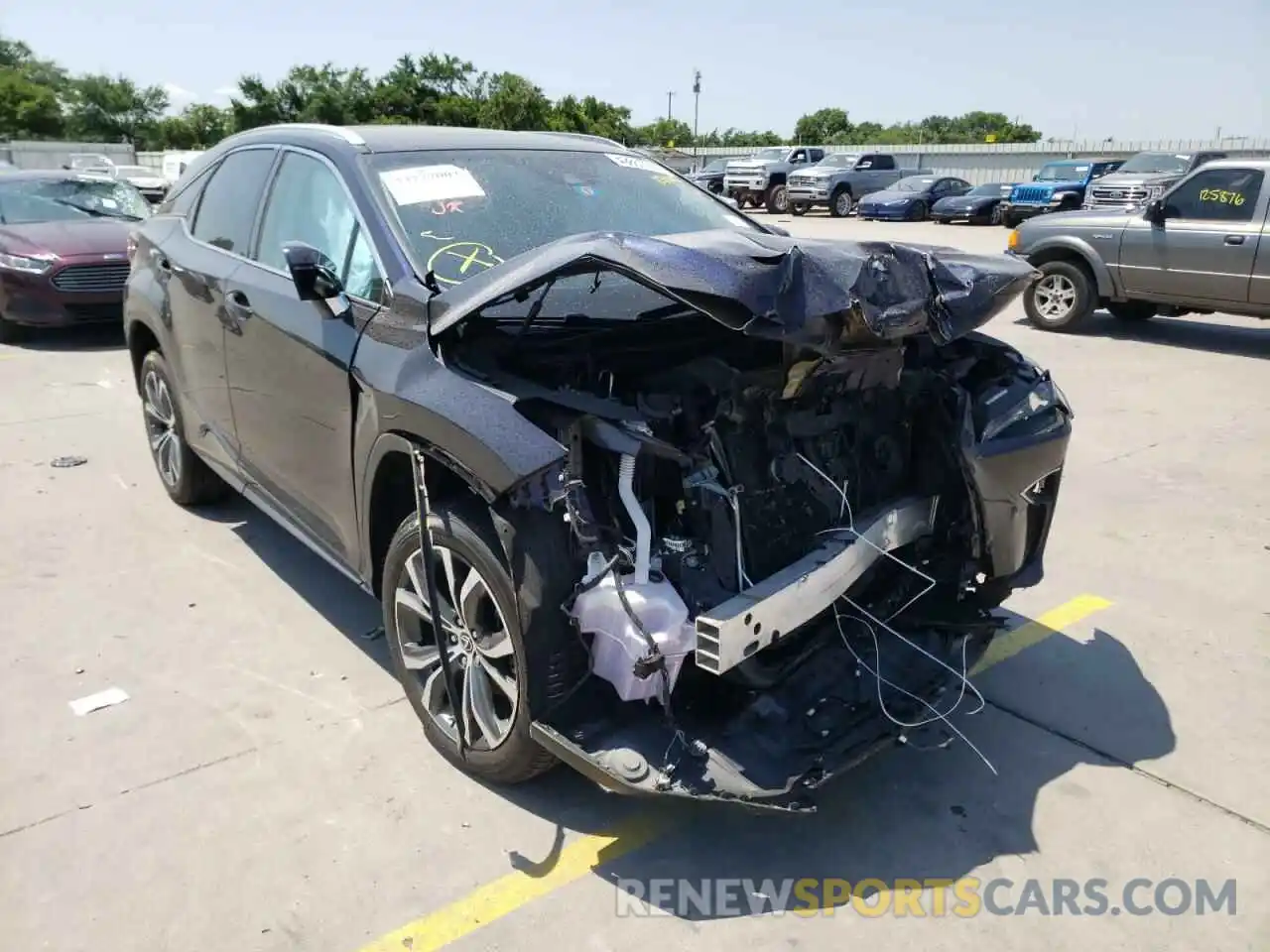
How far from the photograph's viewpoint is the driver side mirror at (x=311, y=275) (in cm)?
318

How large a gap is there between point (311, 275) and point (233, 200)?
1.53 m

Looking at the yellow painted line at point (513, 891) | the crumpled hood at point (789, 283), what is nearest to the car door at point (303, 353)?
the crumpled hood at point (789, 283)

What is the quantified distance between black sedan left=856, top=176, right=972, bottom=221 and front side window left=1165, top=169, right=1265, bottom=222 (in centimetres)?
1881

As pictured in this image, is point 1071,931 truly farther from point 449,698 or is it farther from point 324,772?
point 324,772

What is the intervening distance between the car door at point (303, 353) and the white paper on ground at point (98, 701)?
35.0 inches

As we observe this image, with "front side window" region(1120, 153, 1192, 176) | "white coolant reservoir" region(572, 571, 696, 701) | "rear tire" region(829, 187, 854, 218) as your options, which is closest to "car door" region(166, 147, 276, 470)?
"white coolant reservoir" region(572, 571, 696, 701)

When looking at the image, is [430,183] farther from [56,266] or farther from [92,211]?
[92,211]

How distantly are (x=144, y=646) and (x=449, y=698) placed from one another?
1670 millimetres

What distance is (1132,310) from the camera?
11.0m

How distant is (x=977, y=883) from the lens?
268cm

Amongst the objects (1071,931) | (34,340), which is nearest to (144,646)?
(1071,931)

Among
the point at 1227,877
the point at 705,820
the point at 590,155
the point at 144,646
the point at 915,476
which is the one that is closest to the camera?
the point at 1227,877

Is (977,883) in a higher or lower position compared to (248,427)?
lower

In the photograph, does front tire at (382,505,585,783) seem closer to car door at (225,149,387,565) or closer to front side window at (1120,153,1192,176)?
car door at (225,149,387,565)
